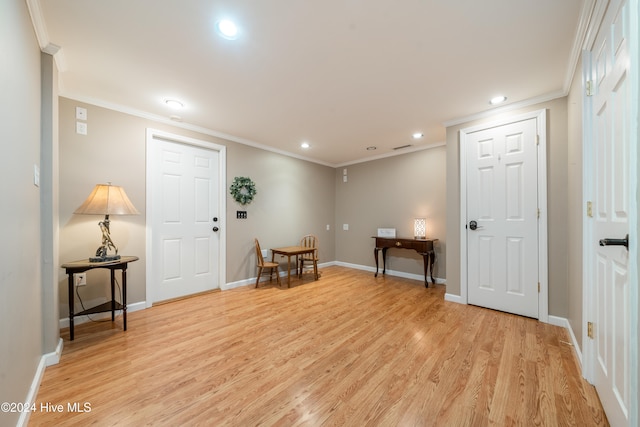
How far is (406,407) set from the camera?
4.68ft

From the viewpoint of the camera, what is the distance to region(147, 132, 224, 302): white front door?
10.3 ft

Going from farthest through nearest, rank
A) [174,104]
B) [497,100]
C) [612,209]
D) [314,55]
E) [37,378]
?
[174,104], [497,100], [314,55], [37,378], [612,209]

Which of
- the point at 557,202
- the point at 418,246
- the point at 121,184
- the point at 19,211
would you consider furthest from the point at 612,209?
the point at 121,184

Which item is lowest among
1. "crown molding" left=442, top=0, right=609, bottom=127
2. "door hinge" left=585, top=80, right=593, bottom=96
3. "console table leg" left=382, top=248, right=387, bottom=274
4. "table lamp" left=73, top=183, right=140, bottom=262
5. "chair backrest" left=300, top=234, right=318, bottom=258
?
"console table leg" left=382, top=248, right=387, bottom=274

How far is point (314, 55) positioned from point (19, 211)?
2.11 meters

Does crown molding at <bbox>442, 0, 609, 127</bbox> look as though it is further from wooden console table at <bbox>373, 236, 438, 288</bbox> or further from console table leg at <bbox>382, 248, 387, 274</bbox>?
console table leg at <bbox>382, 248, 387, 274</bbox>

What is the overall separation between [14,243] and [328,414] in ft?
6.13

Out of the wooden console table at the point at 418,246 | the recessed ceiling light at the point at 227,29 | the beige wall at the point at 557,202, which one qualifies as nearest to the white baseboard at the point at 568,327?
the beige wall at the point at 557,202

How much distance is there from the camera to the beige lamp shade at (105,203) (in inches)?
91.0

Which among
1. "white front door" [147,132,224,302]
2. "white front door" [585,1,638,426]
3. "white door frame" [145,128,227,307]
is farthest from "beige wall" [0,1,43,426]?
"white front door" [585,1,638,426]

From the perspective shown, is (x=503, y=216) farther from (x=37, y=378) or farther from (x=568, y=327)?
(x=37, y=378)

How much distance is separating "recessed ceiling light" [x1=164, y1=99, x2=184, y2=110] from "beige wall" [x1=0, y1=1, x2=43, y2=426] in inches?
41.1

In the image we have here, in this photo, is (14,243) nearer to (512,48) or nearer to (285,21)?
(285,21)

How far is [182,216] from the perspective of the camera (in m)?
3.39
